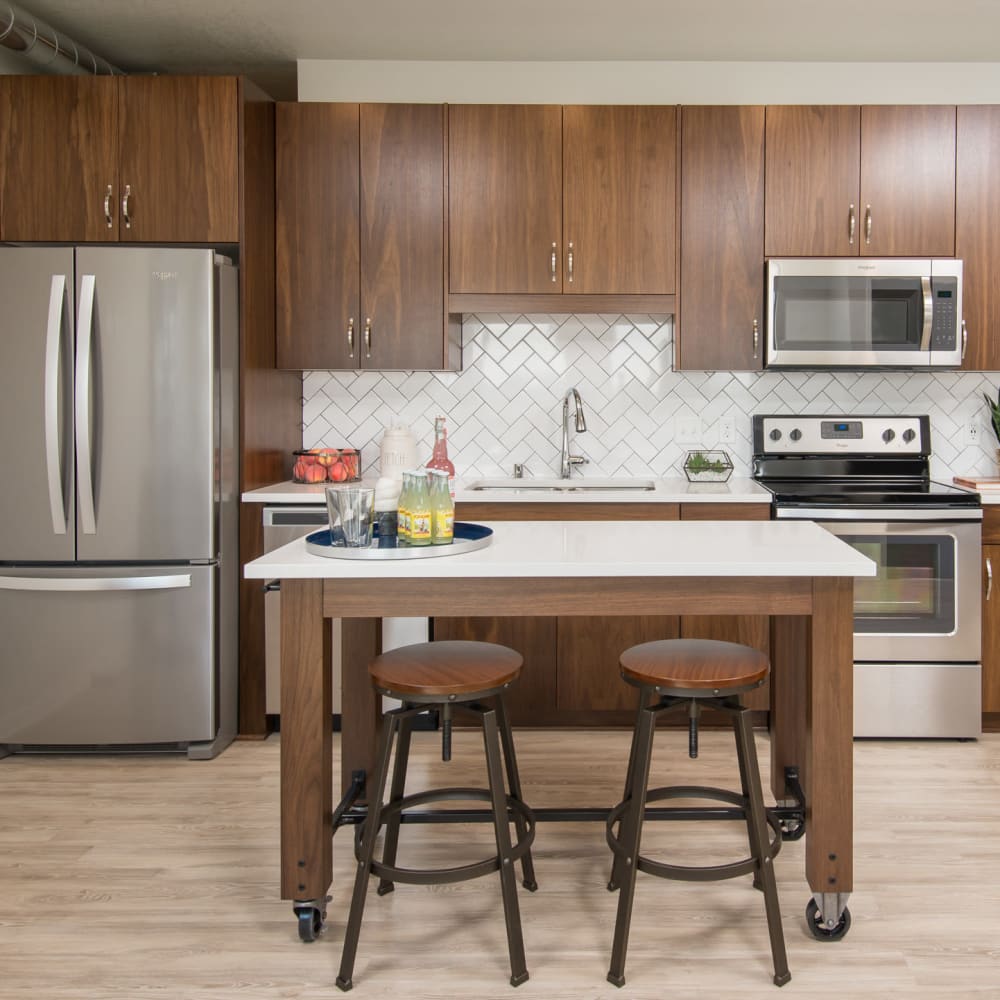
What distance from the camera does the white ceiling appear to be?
341 centimetres

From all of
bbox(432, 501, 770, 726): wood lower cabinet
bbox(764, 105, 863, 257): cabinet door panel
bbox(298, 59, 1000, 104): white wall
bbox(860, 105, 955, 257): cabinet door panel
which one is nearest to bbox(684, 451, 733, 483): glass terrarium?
bbox(432, 501, 770, 726): wood lower cabinet

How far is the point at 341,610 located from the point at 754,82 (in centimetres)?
307

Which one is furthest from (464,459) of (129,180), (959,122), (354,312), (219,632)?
(959,122)

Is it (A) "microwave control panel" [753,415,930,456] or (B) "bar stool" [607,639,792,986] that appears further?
(A) "microwave control panel" [753,415,930,456]

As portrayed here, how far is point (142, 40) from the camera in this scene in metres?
3.73

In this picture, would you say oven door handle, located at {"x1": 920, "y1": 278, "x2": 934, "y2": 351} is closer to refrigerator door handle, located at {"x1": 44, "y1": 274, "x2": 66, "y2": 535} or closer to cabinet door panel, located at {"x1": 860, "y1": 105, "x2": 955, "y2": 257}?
cabinet door panel, located at {"x1": 860, "y1": 105, "x2": 955, "y2": 257}

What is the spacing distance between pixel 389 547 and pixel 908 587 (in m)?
2.22

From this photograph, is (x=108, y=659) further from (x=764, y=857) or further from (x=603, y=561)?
(x=764, y=857)

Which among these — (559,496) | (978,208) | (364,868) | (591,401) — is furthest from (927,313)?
(364,868)

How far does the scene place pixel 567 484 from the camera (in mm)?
3971

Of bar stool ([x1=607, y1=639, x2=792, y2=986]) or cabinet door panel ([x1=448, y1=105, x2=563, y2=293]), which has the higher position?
cabinet door panel ([x1=448, y1=105, x2=563, y2=293])

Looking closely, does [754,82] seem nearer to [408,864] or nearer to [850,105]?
[850,105]

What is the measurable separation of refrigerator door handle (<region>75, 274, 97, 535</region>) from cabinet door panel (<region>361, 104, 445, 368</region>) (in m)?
1.02

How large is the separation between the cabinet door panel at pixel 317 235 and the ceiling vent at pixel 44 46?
838 millimetres
